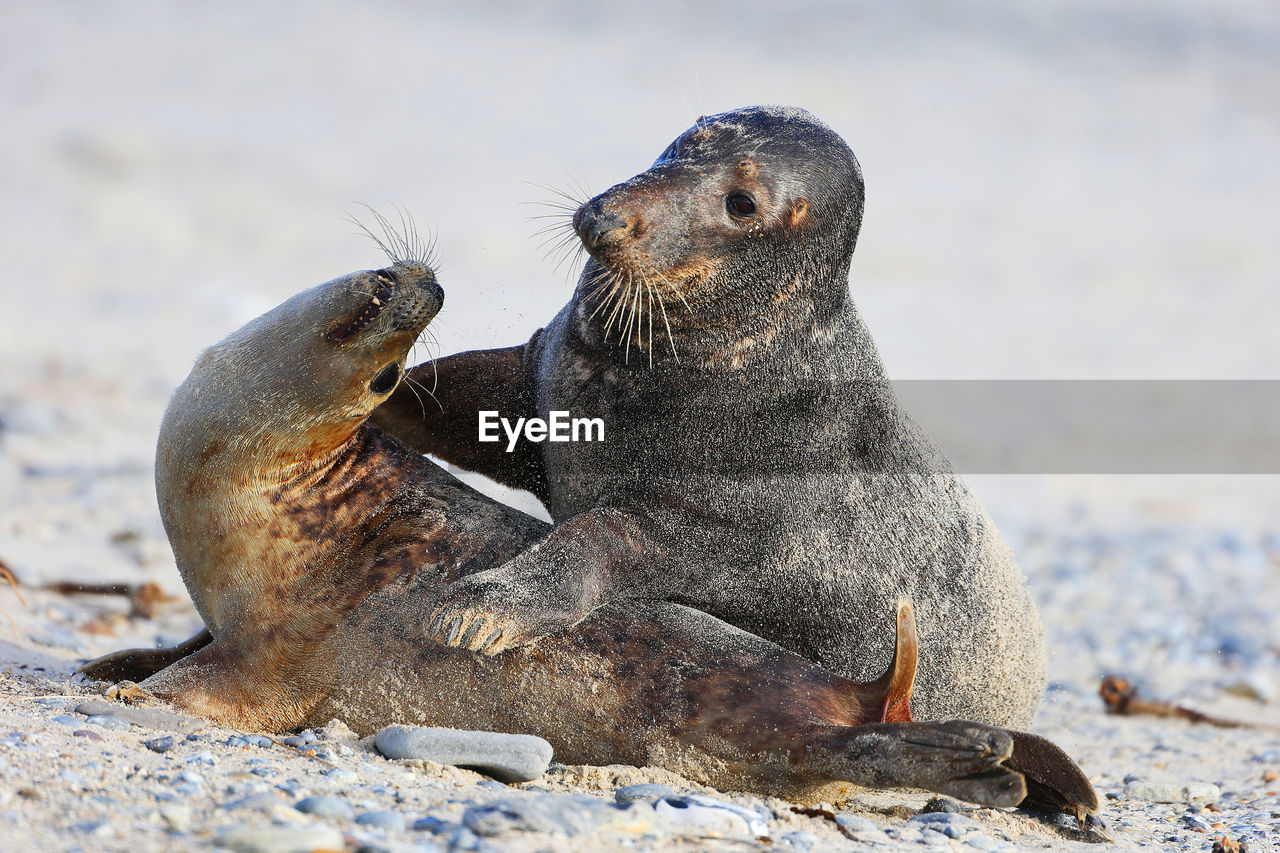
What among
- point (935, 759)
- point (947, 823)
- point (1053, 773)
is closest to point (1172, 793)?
point (1053, 773)

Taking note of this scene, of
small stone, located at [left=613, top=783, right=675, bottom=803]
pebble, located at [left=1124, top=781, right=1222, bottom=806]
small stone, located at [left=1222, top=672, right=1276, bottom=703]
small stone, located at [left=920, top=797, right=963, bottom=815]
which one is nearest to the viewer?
small stone, located at [left=613, top=783, right=675, bottom=803]

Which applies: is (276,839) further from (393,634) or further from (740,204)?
(740,204)

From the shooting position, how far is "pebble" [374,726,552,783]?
3.92 m

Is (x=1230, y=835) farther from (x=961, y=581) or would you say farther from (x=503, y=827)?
(x=503, y=827)

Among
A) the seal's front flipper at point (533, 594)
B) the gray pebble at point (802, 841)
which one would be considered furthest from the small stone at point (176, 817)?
the gray pebble at point (802, 841)

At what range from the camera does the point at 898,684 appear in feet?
13.5

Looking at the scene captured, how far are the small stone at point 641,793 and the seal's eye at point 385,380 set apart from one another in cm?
168

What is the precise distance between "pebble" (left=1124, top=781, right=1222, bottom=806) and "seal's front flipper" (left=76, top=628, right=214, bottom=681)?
347cm

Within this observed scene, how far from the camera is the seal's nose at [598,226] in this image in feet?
14.4

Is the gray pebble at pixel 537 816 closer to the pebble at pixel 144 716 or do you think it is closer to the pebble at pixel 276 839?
the pebble at pixel 276 839

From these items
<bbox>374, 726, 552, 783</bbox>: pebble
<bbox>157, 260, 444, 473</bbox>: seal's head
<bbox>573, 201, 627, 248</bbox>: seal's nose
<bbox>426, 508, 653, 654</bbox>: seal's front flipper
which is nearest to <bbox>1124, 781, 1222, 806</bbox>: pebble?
<bbox>426, 508, 653, 654</bbox>: seal's front flipper

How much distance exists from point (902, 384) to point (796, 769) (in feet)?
34.4

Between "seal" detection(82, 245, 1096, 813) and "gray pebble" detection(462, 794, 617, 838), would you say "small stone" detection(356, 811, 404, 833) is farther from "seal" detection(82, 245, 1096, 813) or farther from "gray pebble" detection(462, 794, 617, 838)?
"seal" detection(82, 245, 1096, 813)

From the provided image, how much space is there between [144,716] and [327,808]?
44.8 inches
